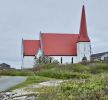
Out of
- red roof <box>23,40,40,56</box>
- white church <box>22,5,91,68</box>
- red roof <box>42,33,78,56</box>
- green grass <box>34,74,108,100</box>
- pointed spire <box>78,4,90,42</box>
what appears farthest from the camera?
red roof <box>23,40,40,56</box>

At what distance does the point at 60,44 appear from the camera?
10881 cm

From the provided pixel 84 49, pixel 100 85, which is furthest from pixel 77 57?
pixel 100 85

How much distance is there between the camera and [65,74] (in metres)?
38.8

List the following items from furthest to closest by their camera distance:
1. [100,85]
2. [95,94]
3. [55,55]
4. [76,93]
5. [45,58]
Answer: [55,55] → [45,58] → [100,85] → [76,93] → [95,94]

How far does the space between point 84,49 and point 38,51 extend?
11.8 metres

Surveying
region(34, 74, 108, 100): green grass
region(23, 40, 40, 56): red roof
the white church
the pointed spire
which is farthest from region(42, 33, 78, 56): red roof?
region(34, 74, 108, 100): green grass

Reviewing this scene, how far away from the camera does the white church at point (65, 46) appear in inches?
4291

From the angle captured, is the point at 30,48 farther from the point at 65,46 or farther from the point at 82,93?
the point at 82,93

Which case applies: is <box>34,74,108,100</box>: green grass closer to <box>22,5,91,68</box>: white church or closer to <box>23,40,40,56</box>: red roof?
<box>22,5,91,68</box>: white church

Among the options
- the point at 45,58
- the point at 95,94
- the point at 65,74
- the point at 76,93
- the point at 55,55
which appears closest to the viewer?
the point at 95,94

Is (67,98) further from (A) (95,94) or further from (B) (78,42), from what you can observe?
(B) (78,42)

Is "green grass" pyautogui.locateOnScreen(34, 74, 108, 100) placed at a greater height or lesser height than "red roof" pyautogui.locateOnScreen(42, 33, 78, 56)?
lesser

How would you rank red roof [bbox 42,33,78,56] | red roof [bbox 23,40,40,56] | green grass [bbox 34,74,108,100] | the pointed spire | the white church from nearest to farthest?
green grass [bbox 34,74,108,100], red roof [bbox 42,33,78,56], the white church, the pointed spire, red roof [bbox 23,40,40,56]

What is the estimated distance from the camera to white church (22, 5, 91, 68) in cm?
10900
